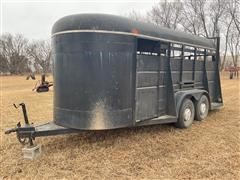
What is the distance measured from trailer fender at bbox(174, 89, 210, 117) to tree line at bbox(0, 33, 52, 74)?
43.5 metres

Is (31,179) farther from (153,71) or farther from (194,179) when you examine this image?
(153,71)

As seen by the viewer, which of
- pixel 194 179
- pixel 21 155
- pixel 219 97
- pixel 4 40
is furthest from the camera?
pixel 4 40

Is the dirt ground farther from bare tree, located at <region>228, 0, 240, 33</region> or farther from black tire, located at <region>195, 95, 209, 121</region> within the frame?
bare tree, located at <region>228, 0, 240, 33</region>

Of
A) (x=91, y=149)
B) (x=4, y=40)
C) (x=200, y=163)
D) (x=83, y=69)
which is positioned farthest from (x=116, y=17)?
(x=4, y=40)

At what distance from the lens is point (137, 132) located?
5246 mm

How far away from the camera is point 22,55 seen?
56.8 metres

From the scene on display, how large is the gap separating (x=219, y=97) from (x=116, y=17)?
4.45 m

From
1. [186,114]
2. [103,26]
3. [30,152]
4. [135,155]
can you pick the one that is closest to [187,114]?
[186,114]

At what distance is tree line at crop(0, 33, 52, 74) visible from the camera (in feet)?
172

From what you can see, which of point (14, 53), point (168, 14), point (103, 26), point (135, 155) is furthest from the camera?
point (14, 53)

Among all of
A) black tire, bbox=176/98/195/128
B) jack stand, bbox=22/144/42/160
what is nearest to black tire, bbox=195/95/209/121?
black tire, bbox=176/98/195/128

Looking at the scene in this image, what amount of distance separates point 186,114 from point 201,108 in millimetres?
886

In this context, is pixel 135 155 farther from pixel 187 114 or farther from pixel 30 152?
pixel 187 114

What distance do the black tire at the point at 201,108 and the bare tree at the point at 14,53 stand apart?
168 ft
